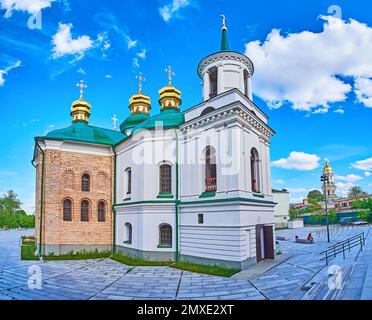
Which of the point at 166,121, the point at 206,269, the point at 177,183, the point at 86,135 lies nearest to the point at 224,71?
the point at 166,121

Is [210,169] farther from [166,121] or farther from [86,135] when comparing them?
[86,135]

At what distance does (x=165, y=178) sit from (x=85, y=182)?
677cm

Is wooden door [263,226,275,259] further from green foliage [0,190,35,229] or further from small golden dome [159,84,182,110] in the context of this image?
green foliage [0,190,35,229]

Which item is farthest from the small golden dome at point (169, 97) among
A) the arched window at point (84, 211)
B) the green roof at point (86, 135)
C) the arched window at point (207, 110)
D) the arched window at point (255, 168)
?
the arched window at point (84, 211)

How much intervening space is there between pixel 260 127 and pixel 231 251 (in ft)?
24.6

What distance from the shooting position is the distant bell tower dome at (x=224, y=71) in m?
16.4

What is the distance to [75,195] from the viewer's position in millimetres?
18984

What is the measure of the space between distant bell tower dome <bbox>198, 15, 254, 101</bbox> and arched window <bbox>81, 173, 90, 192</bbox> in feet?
33.8

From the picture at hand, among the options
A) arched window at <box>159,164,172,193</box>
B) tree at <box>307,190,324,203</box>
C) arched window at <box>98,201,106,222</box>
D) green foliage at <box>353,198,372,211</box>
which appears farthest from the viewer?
tree at <box>307,190,324,203</box>

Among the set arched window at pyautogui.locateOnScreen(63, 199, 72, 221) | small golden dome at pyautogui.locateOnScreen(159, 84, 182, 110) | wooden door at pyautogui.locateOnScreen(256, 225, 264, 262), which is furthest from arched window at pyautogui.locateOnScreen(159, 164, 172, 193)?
small golden dome at pyautogui.locateOnScreen(159, 84, 182, 110)

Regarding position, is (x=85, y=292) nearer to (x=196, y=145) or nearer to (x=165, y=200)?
(x=165, y=200)

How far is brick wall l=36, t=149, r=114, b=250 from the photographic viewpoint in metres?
17.9

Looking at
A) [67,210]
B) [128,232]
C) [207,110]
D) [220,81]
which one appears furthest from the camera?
[67,210]

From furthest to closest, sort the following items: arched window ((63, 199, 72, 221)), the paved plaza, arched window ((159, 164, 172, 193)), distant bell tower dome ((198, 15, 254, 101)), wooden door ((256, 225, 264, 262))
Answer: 1. arched window ((63, 199, 72, 221))
2. arched window ((159, 164, 172, 193))
3. distant bell tower dome ((198, 15, 254, 101))
4. wooden door ((256, 225, 264, 262))
5. the paved plaza
